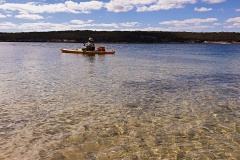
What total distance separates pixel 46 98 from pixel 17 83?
544cm

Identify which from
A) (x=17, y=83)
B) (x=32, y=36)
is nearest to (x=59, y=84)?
(x=17, y=83)

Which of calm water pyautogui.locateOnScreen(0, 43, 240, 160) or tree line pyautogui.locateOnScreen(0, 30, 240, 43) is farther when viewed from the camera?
tree line pyautogui.locateOnScreen(0, 30, 240, 43)

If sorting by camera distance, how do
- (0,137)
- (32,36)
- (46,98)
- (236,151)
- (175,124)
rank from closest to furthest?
(236,151) < (0,137) < (175,124) < (46,98) < (32,36)

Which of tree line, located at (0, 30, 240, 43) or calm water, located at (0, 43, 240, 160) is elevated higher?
tree line, located at (0, 30, 240, 43)

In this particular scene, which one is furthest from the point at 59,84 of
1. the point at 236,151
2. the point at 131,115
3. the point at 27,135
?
the point at 236,151

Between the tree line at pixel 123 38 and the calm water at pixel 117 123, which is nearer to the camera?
the calm water at pixel 117 123

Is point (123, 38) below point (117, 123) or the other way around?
the other way around

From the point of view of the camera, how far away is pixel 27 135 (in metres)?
8.97

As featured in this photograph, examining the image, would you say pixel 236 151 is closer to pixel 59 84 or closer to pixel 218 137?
pixel 218 137

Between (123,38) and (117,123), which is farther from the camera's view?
(123,38)

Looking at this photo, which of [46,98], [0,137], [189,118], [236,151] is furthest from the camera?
[46,98]

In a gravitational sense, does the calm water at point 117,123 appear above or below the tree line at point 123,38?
below

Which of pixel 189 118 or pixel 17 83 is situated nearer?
pixel 189 118

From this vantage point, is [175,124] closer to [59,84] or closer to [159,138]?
[159,138]
